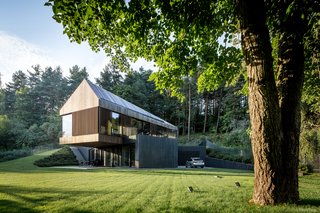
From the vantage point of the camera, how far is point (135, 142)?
20.8 metres

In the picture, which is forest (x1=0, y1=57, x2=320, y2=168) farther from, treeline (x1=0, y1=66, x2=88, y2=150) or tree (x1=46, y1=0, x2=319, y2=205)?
tree (x1=46, y1=0, x2=319, y2=205)

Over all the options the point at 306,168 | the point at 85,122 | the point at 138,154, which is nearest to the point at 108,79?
the point at 85,122

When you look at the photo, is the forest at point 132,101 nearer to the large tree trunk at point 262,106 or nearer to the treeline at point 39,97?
the treeline at point 39,97

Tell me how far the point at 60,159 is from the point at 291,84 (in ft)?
79.2

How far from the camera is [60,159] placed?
24609 millimetres

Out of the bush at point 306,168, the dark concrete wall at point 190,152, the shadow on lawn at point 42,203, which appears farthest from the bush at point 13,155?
the bush at point 306,168

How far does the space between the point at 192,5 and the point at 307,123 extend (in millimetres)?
11438

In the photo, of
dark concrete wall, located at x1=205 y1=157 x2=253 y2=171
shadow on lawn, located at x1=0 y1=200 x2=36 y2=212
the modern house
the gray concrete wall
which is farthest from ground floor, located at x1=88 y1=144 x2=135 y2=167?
shadow on lawn, located at x1=0 y1=200 x2=36 y2=212

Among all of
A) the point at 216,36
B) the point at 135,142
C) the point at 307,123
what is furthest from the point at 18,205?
the point at 135,142

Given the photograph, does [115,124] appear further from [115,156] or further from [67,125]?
[67,125]

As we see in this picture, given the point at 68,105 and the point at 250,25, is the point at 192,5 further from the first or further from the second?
the point at 68,105

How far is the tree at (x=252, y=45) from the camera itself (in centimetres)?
407

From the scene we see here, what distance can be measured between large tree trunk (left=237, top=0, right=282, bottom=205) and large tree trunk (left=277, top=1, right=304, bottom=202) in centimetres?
34

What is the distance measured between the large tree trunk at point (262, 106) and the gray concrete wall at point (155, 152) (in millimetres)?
16890
